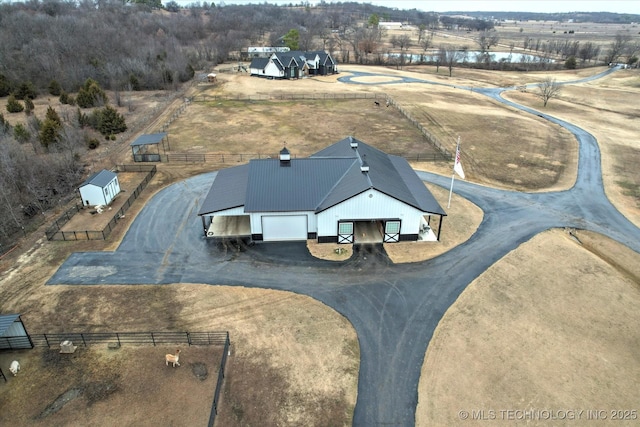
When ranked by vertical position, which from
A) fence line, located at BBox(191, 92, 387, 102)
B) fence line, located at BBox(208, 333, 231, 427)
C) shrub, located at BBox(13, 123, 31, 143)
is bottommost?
fence line, located at BBox(208, 333, 231, 427)

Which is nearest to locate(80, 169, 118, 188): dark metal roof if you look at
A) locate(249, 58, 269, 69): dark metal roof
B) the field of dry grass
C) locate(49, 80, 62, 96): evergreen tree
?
the field of dry grass

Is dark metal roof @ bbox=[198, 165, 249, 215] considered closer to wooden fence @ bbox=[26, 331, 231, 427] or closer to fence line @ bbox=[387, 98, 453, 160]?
wooden fence @ bbox=[26, 331, 231, 427]

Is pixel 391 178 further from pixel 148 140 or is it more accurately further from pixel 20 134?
pixel 20 134

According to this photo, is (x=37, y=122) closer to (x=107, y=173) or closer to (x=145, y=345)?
(x=107, y=173)

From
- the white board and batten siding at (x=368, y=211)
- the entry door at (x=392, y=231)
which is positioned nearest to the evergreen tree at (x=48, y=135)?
the white board and batten siding at (x=368, y=211)

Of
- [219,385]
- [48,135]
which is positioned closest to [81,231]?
[219,385]
